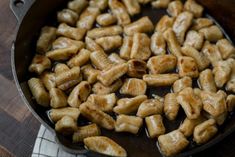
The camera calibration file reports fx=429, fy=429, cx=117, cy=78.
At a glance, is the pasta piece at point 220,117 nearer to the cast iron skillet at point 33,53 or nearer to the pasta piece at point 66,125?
the cast iron skillet at point 33,53

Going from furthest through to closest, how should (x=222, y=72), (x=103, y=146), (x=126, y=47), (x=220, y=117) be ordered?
(x=126, y=47), (x=222, y=72), (x=220, y=117), (x=103, y=146)

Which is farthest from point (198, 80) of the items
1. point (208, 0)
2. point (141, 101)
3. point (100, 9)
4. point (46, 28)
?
point (46, 28)

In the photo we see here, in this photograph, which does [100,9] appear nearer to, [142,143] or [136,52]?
[136,52]

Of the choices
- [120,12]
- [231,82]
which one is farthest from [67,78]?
[231,82]

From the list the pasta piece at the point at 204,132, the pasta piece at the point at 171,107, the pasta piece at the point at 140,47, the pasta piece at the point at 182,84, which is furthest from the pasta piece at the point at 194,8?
the pasta piece at the point at 204,132

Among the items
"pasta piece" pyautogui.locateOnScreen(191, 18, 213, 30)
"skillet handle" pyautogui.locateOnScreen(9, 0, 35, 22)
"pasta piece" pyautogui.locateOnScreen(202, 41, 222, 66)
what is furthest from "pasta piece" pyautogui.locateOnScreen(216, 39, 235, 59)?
"skillet handle" pyautogui.locateOnScreen(9, 0, 35, 22)

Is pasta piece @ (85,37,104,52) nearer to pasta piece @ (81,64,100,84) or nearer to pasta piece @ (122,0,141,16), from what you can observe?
pasta piece @ (81,64,100,84)

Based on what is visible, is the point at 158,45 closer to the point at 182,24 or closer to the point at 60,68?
the point at 182,24
